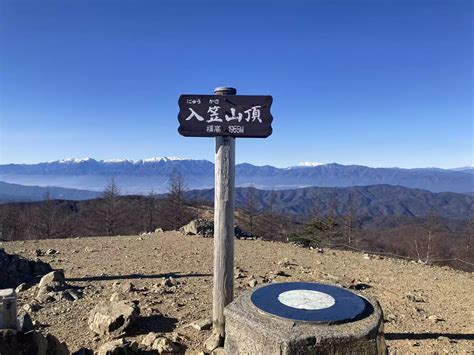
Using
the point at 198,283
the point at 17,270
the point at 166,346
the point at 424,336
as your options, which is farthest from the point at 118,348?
the point at 17,270

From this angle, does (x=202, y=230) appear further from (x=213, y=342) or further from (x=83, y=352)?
(x=83, y=352)

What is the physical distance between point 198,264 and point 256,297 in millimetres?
7254

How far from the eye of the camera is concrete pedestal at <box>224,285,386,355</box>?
352 cm

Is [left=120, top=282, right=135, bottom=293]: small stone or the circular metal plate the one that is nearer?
the circular metal plate

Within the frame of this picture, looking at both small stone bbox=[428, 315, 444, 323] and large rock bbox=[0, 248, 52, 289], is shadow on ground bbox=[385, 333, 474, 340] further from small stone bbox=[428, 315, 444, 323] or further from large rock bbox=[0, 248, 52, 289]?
large rock bbox=[0, 248, 52, 289]

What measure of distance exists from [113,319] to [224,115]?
380 cm

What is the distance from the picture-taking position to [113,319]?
19.0 feet

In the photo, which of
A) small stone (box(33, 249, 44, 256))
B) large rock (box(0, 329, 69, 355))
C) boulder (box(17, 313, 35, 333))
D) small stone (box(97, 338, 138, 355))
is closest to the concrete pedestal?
small stone (box(97, 338, 138, 355))

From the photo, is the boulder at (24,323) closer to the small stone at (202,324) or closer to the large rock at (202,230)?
the small stone at (202,324)

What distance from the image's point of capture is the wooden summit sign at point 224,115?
17.1 feet

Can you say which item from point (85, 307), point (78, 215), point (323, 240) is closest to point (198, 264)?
point (85, 307)

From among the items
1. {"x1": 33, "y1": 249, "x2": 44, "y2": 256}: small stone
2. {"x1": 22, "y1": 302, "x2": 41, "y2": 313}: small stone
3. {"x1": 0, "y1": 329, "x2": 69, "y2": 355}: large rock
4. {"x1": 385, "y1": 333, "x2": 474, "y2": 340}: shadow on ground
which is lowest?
{"x1": 33, "y1": 249, "x2": 44, "y2": 256}: small stone

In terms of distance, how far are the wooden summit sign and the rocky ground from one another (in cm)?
324

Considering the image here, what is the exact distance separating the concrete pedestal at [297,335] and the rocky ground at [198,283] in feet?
5.42
